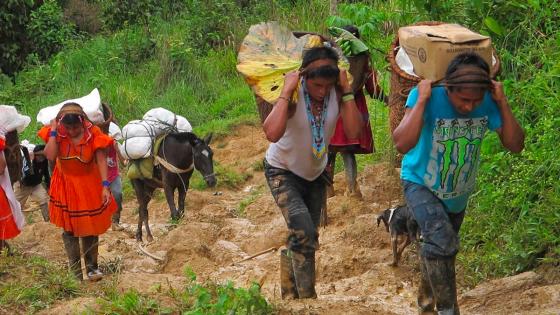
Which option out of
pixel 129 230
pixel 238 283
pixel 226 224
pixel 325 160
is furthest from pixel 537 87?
pixel 129 230

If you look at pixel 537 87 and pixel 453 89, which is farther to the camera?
pixel 537 87

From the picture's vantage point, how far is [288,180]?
19.3ft

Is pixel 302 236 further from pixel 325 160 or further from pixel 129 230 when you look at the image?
pixel 129 230

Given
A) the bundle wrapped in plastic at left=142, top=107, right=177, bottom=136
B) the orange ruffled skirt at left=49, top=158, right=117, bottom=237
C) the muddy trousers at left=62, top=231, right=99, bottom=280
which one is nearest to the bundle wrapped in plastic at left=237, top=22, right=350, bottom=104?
the orange ruffled skirt at left=49, top=158, right=117, bottom=237

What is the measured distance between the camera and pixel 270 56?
611cm

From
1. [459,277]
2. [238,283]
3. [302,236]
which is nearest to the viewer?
[302,236]

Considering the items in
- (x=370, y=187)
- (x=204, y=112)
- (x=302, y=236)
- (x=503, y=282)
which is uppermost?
(x=302, y=236)

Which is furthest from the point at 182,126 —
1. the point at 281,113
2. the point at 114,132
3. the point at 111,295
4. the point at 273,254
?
the point at 281,113

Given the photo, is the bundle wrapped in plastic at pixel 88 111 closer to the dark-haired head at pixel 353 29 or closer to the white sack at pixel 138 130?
the white sack at pixel 138 130

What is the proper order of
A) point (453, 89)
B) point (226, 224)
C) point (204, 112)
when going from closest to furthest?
point (453, 89) < point (226, 224) < point (204, 112)

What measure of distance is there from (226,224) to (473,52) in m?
6.18

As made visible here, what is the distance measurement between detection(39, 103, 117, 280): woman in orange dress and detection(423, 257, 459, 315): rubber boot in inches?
145

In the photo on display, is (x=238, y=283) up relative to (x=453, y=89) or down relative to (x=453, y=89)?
down

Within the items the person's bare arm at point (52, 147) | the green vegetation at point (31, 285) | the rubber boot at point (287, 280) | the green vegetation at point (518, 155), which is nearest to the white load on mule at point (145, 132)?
the person's bare arm at point (52, 147)
